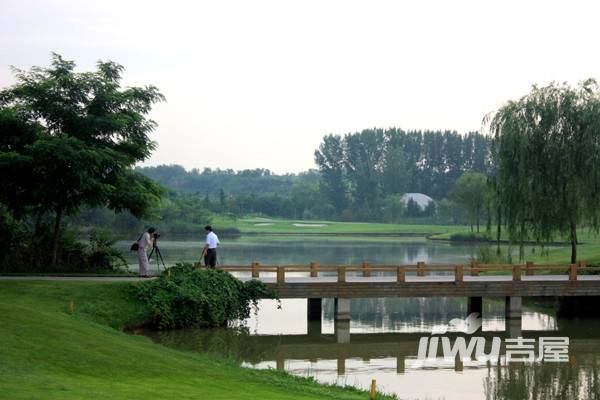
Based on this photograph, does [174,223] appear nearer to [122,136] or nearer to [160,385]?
[122,136]

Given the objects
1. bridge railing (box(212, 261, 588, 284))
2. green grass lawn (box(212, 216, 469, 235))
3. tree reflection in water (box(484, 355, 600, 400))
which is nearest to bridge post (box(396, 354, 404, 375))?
tree reflection in water (box(484, 355, 600, 400))

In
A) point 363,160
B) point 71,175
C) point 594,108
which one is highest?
point 363,160

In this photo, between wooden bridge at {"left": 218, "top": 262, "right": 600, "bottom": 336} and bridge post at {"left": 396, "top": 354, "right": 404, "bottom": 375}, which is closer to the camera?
bridge post at {"left": 396, "top": 354, "right": 404, "bottom": 375}

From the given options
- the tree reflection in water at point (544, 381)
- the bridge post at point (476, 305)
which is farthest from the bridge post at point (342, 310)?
the tree reflection in water at point (544, 381)

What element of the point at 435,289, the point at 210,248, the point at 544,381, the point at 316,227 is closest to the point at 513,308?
the point at 435,289

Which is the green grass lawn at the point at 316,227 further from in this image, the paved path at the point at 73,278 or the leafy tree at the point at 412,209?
the paved path at the point at 73,278

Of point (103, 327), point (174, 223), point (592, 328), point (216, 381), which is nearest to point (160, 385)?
point (216, 381)

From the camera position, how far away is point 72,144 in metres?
31.4

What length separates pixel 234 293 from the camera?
2941 centimetres

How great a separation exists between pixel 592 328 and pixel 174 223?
93.6 metres

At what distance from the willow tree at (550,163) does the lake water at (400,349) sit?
4046 millimetres

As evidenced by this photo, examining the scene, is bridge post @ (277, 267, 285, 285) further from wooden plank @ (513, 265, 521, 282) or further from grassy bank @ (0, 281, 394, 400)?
wooden plank @ (513, 265, 521, 282)

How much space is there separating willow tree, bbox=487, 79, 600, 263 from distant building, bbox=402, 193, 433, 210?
121 meters

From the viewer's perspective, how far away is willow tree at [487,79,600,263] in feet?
127
